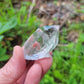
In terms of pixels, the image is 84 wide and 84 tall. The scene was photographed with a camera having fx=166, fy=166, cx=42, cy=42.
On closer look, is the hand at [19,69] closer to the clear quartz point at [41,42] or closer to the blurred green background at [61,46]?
the clear quartz point at [41,42]

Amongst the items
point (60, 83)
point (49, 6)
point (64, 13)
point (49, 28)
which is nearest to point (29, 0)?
point (49, 6)

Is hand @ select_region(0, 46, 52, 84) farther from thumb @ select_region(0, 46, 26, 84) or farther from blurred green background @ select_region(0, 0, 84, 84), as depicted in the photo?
blurred green background @ select_region(0, 0, 84, 84)

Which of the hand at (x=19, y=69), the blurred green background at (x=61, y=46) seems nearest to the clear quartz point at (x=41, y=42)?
the hand at (x=19, y=69)

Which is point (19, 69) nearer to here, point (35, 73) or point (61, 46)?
point (35, 73)

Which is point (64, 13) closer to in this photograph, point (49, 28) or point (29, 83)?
point (49, 28)

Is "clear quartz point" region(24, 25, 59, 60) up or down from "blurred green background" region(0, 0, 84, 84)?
up

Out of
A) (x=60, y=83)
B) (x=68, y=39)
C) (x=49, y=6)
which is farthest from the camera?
(x=49, y=6)

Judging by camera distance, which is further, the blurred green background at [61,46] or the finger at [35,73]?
the blurred green background at [61,46]

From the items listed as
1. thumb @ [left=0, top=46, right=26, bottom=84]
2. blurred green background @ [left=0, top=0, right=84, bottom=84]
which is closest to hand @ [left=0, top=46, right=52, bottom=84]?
thumb @ [left=0, top=46, right=26, bottom=84]
